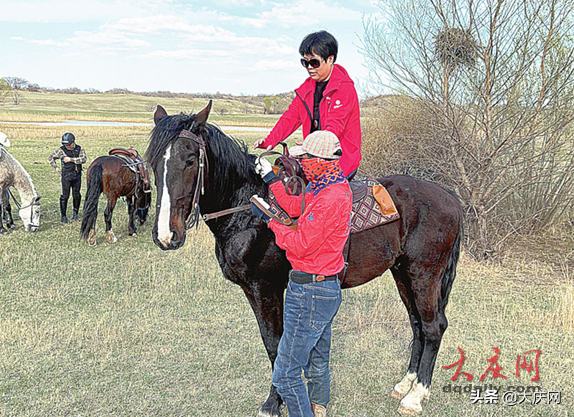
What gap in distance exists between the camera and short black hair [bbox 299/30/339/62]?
3199 mm

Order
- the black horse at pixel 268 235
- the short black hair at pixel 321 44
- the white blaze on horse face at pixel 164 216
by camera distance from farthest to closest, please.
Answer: the short black hair at pixel 321 44 < the black horse at pixel 268 235 < the white blaze on horse face at pixel 164 216

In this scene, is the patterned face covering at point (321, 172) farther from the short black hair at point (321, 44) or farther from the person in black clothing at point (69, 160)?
the person in black clothing at point (69, 160)

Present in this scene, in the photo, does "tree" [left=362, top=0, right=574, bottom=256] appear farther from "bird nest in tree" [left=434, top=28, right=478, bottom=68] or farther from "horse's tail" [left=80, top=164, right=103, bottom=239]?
"horse's tail" [left=80, top=164, right=103, bottom=239]

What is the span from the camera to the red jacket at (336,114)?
322 cm

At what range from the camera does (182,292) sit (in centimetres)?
615

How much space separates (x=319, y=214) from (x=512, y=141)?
19.7 feet

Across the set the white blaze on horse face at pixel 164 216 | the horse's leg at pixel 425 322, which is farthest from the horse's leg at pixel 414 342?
the white blaze on horse face at pixel 164 216

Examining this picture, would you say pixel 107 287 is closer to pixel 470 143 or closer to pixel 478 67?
pixel 470 143

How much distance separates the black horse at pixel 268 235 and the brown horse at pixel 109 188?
5.63 meters

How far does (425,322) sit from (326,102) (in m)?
1.95

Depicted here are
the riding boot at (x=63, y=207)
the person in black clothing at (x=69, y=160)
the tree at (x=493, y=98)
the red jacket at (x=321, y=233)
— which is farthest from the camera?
the riding boot at (x=63, y=207)

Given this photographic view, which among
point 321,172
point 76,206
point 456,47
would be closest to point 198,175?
point 321,172

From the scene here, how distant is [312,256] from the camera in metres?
2.53

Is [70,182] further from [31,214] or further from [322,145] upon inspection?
[322,145]
